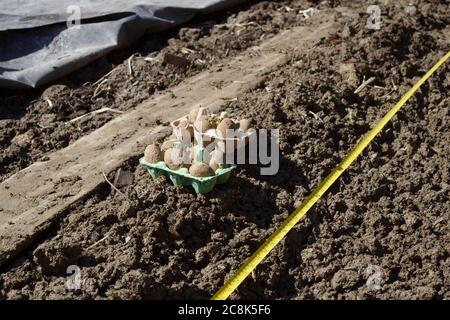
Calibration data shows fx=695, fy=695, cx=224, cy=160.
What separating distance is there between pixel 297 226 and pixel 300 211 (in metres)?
0.13

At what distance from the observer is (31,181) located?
4078mm

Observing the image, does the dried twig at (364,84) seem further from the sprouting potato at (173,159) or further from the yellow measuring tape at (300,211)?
the sprouting potato at (173,159)

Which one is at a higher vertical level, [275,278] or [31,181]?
[31,181]

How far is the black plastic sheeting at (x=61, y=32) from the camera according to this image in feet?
16.7

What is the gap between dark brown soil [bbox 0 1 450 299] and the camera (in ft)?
11.2

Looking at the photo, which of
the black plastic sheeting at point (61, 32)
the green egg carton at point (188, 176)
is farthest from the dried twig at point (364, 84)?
the black plastic sheeting at point (61, 32)

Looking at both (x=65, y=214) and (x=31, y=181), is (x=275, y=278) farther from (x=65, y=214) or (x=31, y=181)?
(x=31, y=181)

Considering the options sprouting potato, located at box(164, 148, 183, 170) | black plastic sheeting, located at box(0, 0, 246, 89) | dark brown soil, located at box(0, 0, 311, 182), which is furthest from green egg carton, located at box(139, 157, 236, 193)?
black plastic sheeting, located at box(0, 0, 246, 89)

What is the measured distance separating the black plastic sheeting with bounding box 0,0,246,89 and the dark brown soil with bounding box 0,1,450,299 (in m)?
0.34

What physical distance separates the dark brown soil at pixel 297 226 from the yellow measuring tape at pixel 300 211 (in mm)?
37

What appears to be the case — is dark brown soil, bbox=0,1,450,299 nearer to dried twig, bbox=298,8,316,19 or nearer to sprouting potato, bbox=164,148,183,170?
sprouting potato, bbox=164,148,183,170

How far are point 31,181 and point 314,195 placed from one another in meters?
1.66

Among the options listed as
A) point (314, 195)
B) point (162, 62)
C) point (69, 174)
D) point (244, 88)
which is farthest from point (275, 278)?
point (162, 62)

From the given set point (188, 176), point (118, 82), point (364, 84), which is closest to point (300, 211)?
point (188, 176)
